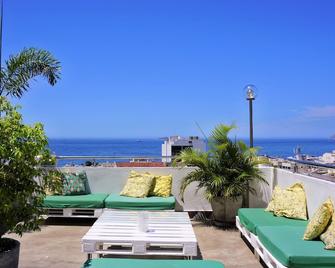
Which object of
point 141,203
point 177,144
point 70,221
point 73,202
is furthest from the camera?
point 177,144

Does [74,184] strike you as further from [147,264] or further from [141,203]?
[147,264]

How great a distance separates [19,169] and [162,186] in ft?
13.3

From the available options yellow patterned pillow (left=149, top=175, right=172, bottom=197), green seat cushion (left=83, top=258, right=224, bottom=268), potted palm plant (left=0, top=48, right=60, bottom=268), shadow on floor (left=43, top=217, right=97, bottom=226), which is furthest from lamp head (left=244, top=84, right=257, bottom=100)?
potted palm plant (left=0, top=48, right=60, bottom=268)

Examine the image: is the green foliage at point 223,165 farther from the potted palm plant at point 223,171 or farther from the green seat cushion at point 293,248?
the green seat cushion at point 293,248

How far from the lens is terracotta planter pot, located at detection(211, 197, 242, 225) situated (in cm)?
677

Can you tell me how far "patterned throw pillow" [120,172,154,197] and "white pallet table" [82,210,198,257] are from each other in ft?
5.30

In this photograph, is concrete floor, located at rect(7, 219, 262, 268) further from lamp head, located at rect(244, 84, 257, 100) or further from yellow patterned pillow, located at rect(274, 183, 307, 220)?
lamp head, located at rect(244, 84, 257, 100)

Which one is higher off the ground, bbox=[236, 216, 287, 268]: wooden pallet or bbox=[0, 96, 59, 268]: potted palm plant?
bbox=[0, 96, 59, 268]: potted palm plant

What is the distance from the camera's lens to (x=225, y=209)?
6777 millimetres

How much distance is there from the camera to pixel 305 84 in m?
23.4

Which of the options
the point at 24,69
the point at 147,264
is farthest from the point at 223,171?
the point at 24,69

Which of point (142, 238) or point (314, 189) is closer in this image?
point (142, 238)

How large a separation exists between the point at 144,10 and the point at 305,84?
1578cm

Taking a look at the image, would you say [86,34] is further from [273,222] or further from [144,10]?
[273,222]
